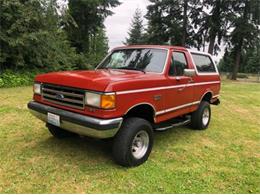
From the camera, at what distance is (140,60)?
495 cm

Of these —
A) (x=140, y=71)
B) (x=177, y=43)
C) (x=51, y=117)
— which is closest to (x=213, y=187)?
(x=140, y=71)

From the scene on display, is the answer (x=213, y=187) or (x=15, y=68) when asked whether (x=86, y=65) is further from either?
(x=213, y=187)

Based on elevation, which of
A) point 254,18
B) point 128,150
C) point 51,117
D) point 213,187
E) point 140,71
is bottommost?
point 213,187

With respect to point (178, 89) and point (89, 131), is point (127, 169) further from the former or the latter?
point (178, 89)

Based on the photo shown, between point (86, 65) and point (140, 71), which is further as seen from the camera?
point (86, 65)

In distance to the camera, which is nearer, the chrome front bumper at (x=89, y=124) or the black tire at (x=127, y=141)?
the chrome front bumper at (x=89, y=124)

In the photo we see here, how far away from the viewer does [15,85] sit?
40.6 feet

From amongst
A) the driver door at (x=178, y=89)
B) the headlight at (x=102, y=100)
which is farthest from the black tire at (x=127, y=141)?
the driver door at (x=178, y=89)

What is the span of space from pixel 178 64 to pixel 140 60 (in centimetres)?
78

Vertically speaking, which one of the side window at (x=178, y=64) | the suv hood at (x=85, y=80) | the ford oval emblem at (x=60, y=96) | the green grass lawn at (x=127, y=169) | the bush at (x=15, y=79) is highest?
the side window at (x=178, y=64)

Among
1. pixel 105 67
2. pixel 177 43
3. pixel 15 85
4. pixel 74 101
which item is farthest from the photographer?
pixel 177 43

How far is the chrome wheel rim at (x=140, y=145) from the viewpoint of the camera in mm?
4205

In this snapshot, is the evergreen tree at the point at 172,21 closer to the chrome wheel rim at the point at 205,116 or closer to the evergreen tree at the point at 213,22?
the evergreen tree at the point at 213,22

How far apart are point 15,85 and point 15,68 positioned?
1393mm
